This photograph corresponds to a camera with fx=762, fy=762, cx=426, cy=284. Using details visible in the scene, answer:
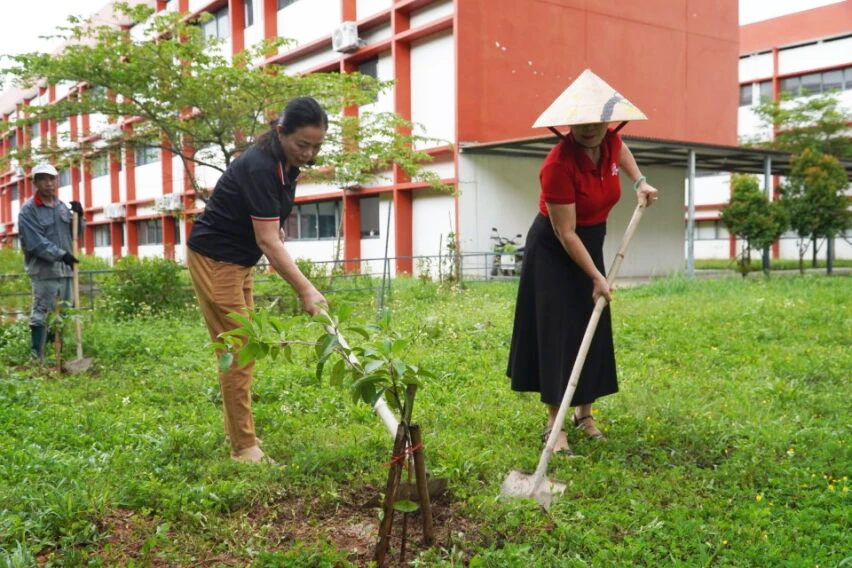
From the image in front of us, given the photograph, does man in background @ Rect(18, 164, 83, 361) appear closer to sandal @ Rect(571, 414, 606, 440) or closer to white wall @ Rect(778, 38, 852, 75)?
sandal @ Rect(571, 414, 606, 440)

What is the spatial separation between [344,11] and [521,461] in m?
16.6

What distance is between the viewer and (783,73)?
95.0ft

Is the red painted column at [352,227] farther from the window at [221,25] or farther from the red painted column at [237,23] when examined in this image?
the window at [221,25]

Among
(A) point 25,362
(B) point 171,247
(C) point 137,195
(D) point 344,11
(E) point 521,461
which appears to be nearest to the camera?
(E) point 521,461

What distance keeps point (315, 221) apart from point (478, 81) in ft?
23.7

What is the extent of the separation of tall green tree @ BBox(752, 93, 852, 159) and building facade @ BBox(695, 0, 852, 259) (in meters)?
1.06

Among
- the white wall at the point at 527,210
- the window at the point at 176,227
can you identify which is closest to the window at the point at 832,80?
the white wall at the point at 527,210

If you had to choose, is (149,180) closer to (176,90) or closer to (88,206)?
(88,206)

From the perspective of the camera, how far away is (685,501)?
328 cm

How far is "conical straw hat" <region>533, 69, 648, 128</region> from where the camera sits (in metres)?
3.35

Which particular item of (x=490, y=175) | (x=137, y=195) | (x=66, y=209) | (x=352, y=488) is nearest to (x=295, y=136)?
(x=352, y=488)

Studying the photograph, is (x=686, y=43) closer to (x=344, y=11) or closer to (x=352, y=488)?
(x=344, y=11)

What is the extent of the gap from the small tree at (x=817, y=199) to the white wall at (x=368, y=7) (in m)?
9.51

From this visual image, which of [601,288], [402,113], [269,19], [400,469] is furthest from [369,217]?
[400,469]
